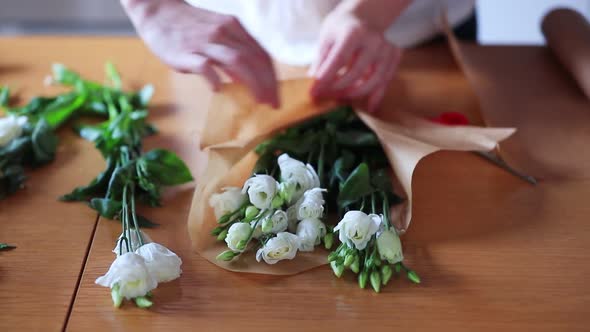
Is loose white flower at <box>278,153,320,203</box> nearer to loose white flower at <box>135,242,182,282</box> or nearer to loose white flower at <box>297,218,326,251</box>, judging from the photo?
loose white flower at <box>297,218,326,251</box>

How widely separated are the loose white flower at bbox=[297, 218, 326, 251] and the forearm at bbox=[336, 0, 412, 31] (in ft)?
1.20

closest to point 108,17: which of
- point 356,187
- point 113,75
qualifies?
point 113,75

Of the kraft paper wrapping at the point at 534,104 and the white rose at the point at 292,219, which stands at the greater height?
the white rose at the point at 292,219

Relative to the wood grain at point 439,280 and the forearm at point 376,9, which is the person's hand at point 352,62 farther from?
the wood grain at point 439,280

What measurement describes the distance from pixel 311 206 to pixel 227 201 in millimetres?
90

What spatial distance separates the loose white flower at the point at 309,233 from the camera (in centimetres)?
70

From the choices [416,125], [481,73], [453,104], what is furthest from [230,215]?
[481,73]

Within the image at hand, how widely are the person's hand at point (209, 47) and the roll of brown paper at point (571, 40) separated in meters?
0.46

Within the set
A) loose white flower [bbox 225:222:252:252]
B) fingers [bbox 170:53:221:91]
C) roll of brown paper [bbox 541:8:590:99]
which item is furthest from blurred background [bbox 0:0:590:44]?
loose white flower [bbox 225:222:252:252]

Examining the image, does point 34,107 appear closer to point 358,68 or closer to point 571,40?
point 358,68

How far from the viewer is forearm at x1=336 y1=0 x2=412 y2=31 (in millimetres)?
979

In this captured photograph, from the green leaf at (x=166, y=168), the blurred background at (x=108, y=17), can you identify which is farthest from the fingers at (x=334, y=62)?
the blurred background at (x=108, y=17)

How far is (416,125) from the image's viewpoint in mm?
919

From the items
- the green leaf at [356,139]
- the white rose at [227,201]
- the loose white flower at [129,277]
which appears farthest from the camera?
the green leaf at [356,139]
